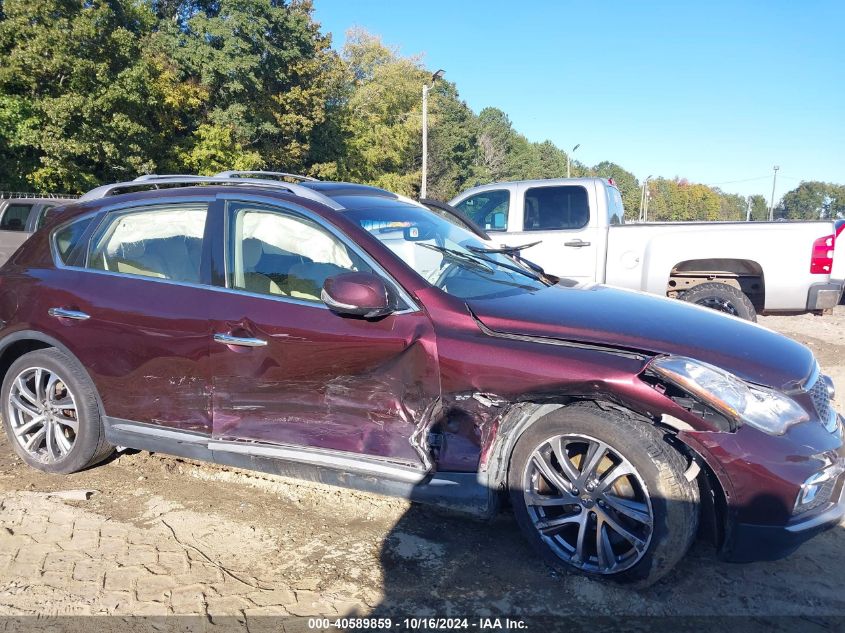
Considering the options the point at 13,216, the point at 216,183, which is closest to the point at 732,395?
the point at 216,183

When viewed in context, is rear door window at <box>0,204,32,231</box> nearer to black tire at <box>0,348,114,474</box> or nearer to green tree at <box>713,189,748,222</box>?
black tire at <box>0,348,114,474</box>

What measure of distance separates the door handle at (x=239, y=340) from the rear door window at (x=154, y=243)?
15.9 inches

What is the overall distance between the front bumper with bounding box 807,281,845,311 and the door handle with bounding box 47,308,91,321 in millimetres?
6496

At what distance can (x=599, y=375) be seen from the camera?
271 cm

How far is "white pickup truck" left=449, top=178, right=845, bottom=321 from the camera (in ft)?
21.7

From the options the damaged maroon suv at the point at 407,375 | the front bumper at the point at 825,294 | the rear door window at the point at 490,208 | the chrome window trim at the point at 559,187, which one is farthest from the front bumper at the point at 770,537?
the rear door window at the point at 490,208

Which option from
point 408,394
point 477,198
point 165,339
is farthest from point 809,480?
point 477,198

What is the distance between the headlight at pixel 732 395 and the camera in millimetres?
2615

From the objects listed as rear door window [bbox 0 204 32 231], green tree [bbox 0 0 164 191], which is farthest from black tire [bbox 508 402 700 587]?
green tree [bbox 0 0 164 191]

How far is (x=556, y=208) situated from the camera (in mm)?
8328

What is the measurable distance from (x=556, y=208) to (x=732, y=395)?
593 cm

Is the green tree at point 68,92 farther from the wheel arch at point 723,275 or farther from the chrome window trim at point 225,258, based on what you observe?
the wheel arch at point 723,275

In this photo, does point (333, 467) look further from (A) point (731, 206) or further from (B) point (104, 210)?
(A) point (731, 206)

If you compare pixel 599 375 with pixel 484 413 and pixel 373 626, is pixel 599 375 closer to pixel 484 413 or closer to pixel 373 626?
pixel 484 413
